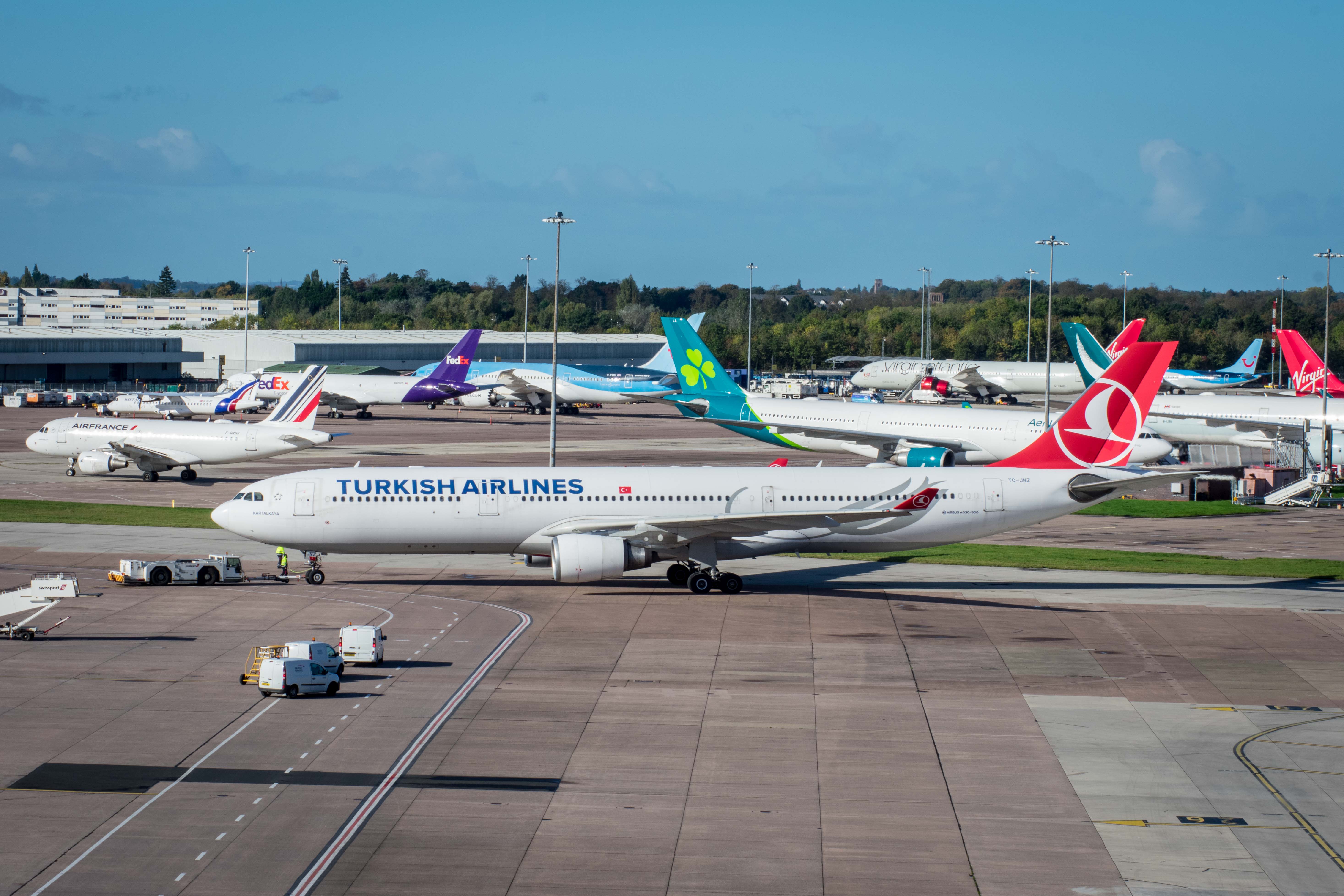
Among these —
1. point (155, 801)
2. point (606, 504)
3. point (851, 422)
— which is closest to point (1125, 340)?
point (851, 422)

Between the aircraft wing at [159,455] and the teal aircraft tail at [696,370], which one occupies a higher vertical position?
the teal aircraft tail at [696,370]

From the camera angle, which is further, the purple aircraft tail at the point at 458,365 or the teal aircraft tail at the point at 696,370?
the purple aircraft tail at the point at 458,365

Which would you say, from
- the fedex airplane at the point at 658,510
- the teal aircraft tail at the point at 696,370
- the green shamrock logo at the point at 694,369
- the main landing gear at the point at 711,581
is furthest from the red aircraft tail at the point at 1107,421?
the green shamrock logo at the point at 694,369

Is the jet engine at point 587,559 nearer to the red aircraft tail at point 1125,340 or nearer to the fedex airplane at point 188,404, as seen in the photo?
the red aircraft tail at point 1125,340

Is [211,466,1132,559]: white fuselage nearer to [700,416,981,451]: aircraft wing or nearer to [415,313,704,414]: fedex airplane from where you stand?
[700,416,981,451]: aircraft wing

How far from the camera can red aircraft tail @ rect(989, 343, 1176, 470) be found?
4362 centimetres

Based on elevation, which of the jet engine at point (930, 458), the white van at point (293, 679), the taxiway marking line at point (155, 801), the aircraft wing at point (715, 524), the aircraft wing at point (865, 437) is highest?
the aircraft wing at point (865, 437)

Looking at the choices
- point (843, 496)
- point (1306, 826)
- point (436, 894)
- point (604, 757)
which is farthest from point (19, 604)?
point (1306, 826)

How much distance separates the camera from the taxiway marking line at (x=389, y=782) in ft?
60.3

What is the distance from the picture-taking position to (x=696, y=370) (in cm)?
8038

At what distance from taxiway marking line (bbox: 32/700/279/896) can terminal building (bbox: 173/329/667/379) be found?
465ft

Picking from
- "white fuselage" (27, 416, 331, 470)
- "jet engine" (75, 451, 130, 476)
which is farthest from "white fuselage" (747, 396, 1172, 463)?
"jet engine" (75, 451, 130, 476)

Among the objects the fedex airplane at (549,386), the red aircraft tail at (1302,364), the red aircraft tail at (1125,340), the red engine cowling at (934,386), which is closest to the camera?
the red aircraft tail at (1125,340)

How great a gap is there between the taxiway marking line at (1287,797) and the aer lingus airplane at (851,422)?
46790 mm
